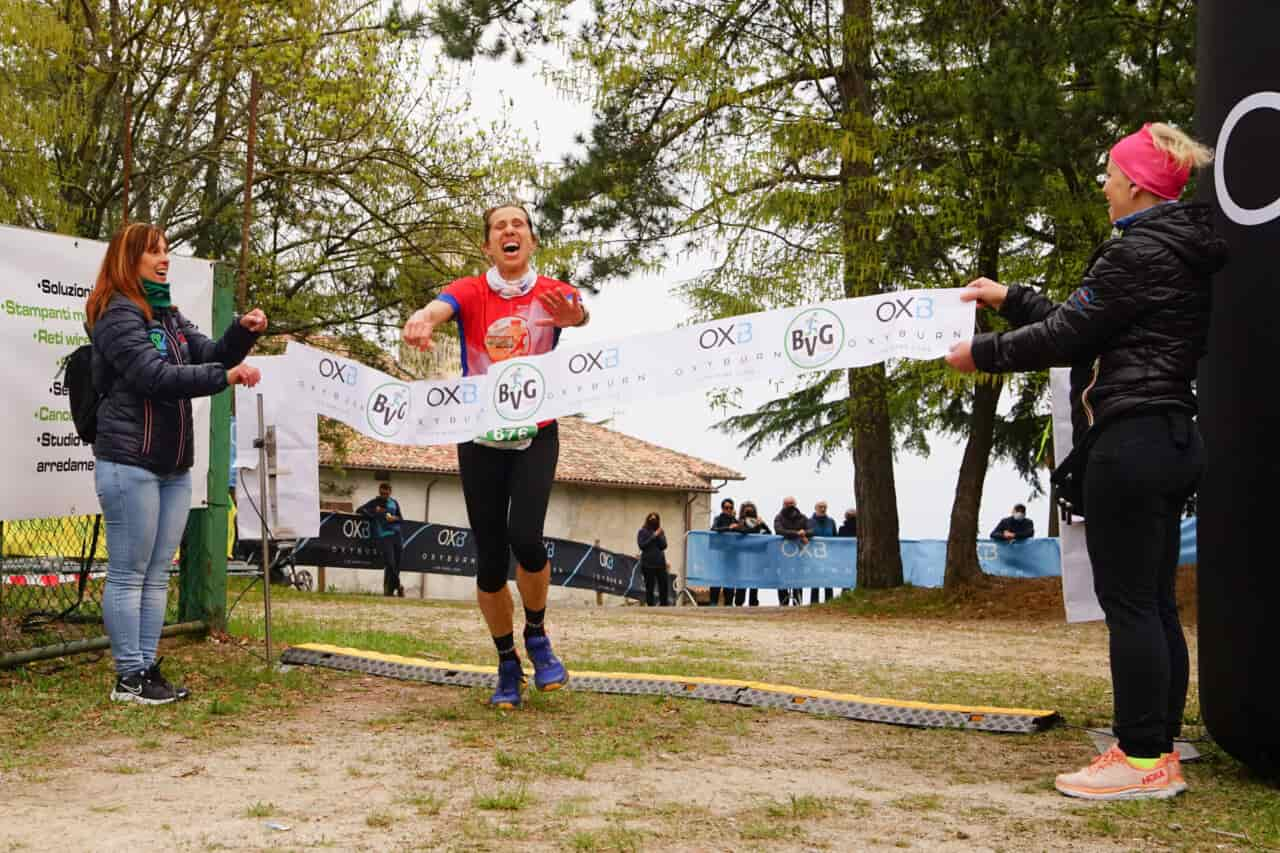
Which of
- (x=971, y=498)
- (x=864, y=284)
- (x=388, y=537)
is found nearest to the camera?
(x=864, y=284)

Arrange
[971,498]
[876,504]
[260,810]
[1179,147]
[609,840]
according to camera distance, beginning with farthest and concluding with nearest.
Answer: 1. [876,504]
2. [971,498]
3. [1179,147]
4. [260,810]
5. [609,840]

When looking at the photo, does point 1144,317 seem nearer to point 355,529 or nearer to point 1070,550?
point 1070,550

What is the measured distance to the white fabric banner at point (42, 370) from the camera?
661 cm

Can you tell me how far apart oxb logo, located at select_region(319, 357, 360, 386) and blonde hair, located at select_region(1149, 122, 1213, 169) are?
3.96 m

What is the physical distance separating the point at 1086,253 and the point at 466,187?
10702 millimetres

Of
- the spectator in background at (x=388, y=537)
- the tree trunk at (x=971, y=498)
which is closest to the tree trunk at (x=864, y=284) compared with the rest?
the tree trunk at (x=971, y=498)

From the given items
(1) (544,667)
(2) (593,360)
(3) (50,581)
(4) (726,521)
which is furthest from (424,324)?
(4) (726,521)

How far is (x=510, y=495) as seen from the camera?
19.7ft

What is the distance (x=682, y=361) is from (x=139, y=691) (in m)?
2.90

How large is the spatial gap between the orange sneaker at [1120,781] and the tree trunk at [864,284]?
11.8 metres

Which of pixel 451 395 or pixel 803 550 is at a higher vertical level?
pixel 451 395

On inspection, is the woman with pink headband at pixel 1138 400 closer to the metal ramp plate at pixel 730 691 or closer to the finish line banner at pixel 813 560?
the metal ramp plate at pixel 730 691

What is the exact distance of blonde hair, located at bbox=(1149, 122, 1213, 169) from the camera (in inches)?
180

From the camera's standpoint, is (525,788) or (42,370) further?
(42,370)
